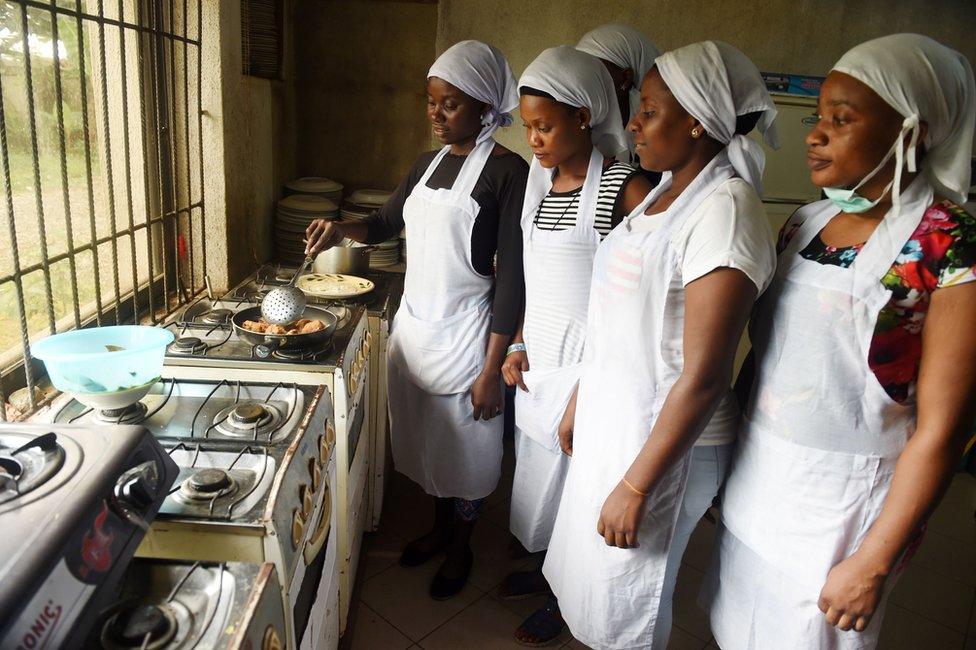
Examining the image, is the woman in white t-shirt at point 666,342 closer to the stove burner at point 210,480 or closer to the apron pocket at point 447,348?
the apron pocket at point 447,348

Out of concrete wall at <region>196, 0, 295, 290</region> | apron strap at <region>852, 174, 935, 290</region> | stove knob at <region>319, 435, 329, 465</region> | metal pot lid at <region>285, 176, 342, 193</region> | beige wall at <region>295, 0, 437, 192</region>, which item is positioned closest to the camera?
apron strap at <region>852, 174, 935, 290</region>

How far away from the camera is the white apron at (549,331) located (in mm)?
1508

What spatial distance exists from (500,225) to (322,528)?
2.93ft

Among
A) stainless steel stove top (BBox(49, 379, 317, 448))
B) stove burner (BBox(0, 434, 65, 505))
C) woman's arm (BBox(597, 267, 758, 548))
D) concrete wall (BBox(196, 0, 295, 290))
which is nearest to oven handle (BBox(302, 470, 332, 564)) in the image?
stainless steel stove top (BBox(49, 379, 317, 448))

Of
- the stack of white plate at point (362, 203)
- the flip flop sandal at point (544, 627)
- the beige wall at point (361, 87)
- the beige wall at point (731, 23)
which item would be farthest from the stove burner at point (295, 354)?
the beige wall at point (731, 23)

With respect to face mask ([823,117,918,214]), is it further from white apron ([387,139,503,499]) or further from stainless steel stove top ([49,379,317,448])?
stainless steel stove top ([49,379,317,448])

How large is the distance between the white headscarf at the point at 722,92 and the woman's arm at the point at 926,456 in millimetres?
392

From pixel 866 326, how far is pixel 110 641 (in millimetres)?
1081

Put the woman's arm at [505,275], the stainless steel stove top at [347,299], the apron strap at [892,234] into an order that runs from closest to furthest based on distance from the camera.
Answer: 1. the apron strap at [892,234]
2. the woman's arm at [505,275]
3. the stainless steel stove top at [347,299]

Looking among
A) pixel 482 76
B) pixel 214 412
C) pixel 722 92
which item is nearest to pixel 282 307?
pixel 214 412

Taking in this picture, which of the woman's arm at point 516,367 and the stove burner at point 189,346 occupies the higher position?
the stove burner at point 189,346

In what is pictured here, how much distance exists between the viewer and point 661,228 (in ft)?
3.84

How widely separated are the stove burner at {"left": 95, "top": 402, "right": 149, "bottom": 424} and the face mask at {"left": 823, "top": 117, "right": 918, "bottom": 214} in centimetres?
126

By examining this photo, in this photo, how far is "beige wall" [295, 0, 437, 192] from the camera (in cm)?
303
